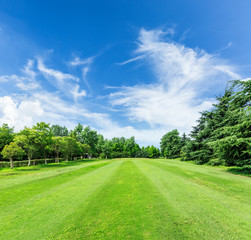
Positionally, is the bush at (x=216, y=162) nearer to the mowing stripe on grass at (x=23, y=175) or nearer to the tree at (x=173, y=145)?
the mowing stripe on grass at (x=23, y=175)

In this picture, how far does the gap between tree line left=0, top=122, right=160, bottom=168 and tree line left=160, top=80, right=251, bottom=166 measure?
3000 cm

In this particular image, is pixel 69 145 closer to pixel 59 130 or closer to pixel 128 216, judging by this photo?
pixel 128 216

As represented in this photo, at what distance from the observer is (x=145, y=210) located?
471 cm

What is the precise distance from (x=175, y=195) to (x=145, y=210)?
7.67 ft

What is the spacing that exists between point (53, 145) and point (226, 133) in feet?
133

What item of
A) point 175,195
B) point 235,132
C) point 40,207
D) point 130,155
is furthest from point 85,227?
point 130,155

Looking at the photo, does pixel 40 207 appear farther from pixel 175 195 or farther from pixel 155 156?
pixel 155 156

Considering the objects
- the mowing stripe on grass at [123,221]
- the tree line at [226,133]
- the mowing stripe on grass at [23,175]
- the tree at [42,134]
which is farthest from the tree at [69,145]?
the mowing stripe on grass at [123,221]

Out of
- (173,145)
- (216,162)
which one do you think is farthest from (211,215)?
(173,145)

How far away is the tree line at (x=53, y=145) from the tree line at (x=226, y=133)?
30002 mm

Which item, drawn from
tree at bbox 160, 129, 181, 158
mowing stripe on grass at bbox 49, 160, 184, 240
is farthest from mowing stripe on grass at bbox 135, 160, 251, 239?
tree at bbox 160, 129, 181, 158

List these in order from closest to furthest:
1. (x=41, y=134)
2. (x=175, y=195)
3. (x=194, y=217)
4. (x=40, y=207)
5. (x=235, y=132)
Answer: (x=194, y=217) < (x=40, y=207) < (x=175, y=195) < (x=235, y=132) < (x=41, y=134)

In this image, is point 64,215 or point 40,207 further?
point 40,207

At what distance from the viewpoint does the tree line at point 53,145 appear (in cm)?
2303
